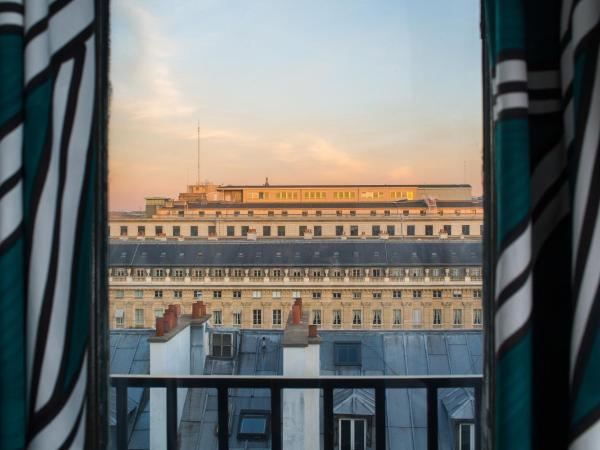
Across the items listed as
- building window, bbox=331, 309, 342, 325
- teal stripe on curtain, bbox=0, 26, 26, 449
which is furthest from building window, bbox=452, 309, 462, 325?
teal stripe on curtain, bbox=0, 26, 26, 449

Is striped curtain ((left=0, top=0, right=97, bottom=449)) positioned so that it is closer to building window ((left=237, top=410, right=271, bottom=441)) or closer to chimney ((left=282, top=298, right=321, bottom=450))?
chimney ((left=282, top=298, right=321, bottom=450))

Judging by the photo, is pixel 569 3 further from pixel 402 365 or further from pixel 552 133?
pixel 402 365

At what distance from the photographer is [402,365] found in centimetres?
206

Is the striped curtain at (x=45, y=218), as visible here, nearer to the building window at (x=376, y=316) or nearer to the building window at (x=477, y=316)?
the building window at (x=376, y=316)

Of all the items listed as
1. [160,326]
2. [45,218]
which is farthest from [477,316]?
[45,218]

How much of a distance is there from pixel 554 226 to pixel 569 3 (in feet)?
1.37

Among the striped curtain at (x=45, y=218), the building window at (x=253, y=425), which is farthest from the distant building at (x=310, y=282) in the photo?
the striped curtain at (x=45, y=218)

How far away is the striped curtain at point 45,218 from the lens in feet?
3.29

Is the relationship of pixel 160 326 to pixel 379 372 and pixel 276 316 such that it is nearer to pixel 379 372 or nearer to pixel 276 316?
pixel 276 316

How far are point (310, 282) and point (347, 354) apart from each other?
323mm

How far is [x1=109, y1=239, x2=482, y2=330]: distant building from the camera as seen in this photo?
6.26ft

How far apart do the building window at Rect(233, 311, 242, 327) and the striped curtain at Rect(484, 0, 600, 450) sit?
1.09m

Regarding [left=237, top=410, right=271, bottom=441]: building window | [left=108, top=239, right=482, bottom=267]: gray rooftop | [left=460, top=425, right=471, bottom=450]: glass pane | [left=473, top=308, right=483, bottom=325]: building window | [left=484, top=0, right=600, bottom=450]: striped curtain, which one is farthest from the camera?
[left=237, top=410, right=271, bottom=441]: building window

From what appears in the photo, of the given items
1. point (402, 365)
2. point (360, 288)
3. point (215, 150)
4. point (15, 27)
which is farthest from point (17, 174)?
point (402, 365)
